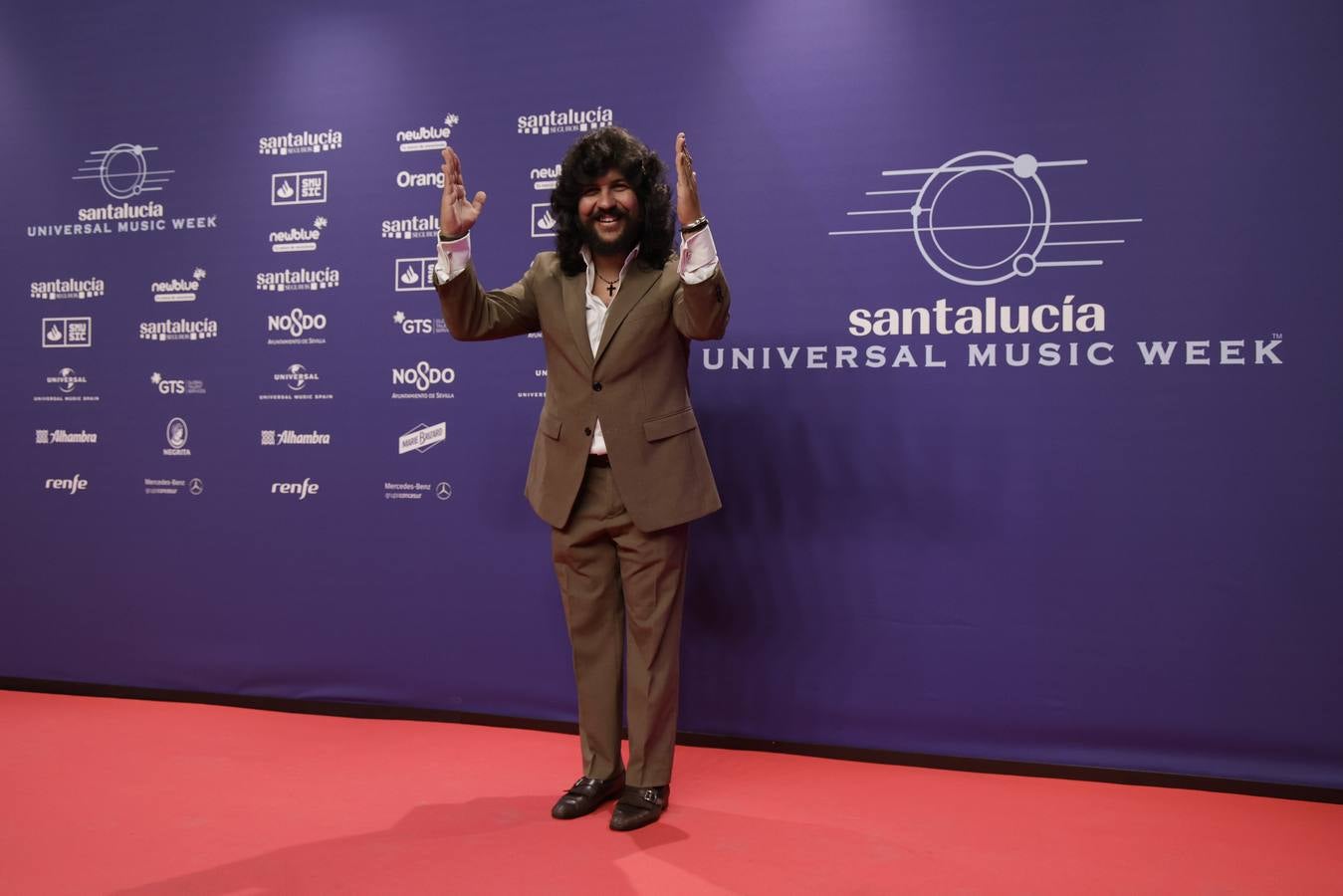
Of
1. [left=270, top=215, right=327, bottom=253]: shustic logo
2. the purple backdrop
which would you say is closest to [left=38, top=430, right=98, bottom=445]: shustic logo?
the purple backdrop

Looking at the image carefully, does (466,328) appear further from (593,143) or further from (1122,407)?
(1122,407)

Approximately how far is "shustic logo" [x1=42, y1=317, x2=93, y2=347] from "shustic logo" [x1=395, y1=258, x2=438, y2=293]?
140 centimetres

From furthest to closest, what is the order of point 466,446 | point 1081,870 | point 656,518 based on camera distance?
point 466,446, point 656,518, point 1081,870

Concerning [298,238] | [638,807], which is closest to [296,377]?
[298,238]

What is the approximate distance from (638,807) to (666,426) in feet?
3.16

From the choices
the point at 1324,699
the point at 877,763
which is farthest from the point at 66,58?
the point at 1324,699

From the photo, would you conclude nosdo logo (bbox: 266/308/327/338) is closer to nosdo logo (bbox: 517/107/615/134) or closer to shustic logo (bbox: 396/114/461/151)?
shustic logo (bbox: 396/114/461/151)

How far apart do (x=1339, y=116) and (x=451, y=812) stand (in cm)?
306

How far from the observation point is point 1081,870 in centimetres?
229

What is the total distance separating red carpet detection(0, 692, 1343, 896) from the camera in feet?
7.27

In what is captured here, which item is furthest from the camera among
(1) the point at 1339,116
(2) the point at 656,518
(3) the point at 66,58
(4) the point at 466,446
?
(3) the point at 66,58

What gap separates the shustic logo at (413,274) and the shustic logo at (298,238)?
0.36m

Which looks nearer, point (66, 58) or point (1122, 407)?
point (1122, 407)

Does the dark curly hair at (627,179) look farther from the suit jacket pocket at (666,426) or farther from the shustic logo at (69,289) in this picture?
the shustic logo at (69,289)
